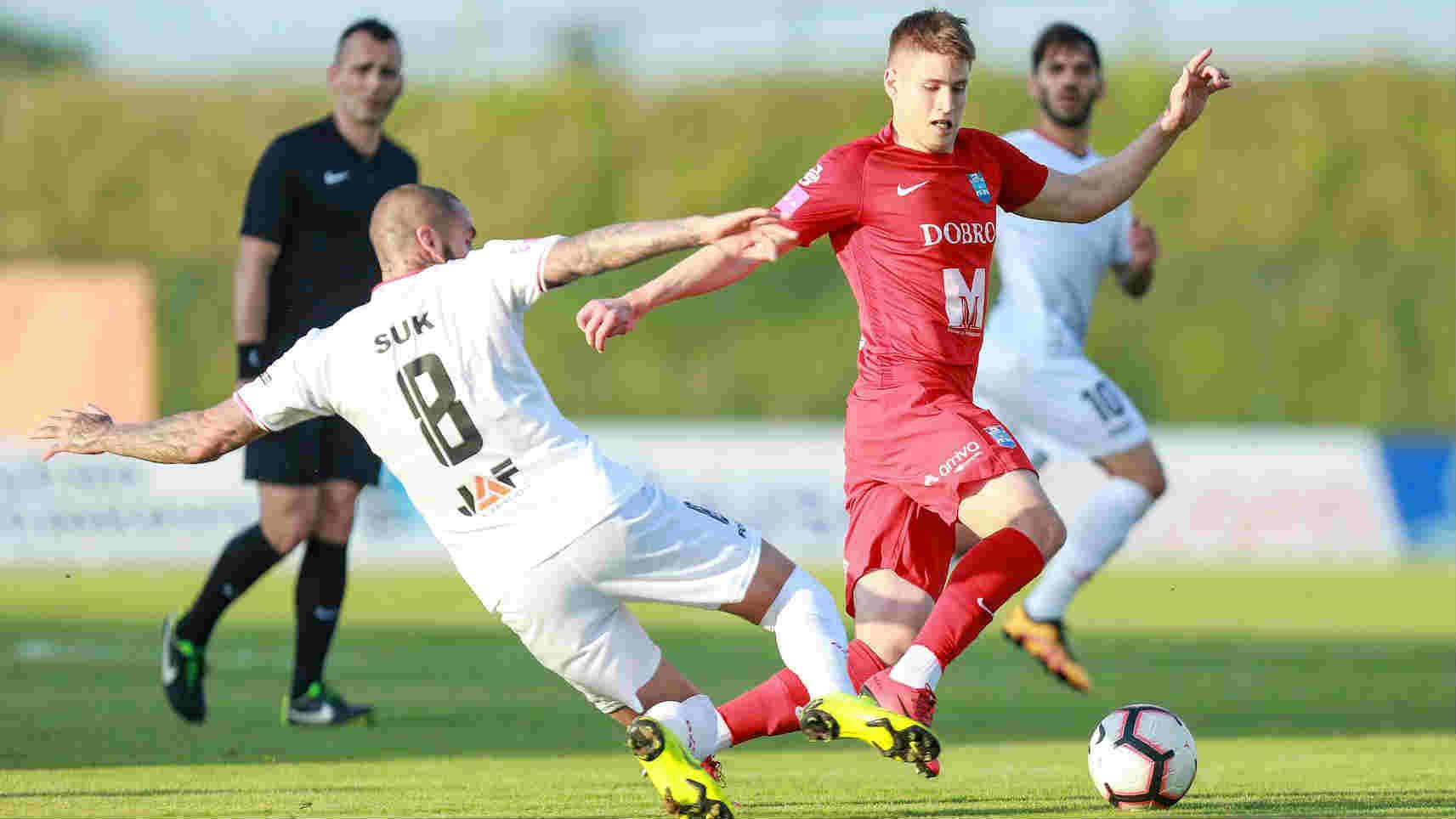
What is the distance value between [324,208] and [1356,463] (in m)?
14.4

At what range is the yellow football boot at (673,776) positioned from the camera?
16.7 ft

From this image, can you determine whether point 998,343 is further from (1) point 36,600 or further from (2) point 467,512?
(1) point 36,600

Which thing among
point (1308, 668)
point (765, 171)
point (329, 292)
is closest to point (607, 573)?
point (329, 292)

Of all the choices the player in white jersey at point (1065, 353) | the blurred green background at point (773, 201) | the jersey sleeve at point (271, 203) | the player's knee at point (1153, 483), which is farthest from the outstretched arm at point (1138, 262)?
the blurred green background at point (773, 201)

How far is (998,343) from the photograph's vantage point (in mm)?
9422

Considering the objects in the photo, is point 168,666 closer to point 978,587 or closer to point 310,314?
point 310,314

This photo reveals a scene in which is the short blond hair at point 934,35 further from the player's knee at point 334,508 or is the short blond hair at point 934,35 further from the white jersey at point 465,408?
the player's knee at point 334,508

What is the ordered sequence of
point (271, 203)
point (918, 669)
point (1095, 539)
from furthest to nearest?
point (1095, 539), point (271, 203), point (918, 669)

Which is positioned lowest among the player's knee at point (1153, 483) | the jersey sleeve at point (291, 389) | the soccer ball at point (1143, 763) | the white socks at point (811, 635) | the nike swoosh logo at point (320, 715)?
the nike swoosh logo at point (320, 715)

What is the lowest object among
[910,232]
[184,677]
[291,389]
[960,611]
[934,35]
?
[184,677]

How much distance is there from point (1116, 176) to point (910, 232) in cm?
80

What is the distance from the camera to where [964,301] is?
6273 millimetres

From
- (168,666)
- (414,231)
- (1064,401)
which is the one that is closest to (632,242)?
(414,231)

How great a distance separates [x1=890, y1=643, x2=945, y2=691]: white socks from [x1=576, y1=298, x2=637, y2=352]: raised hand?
122 centimetres
